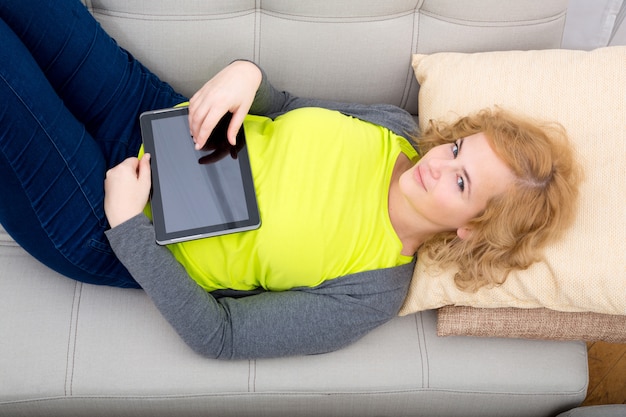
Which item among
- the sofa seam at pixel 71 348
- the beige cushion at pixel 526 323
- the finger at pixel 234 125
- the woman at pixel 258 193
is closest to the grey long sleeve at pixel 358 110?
the woman at pixel 258 193

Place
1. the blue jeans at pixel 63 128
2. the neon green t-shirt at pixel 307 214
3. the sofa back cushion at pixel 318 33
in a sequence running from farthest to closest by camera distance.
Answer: the sofa back cushion at pixel 318 33 → the neon green t-shirt at pixel 307 214 → the blue jeans at pixel 63 128

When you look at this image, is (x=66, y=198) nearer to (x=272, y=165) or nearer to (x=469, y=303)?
(x=272, y=165)

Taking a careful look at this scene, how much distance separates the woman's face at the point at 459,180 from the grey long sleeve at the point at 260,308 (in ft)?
0.64

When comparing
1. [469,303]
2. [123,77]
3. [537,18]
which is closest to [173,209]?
[123,77]

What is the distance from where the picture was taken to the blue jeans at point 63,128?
1002 mm

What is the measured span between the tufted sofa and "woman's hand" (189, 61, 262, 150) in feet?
0.68

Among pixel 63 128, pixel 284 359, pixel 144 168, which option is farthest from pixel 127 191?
pixel 284 359

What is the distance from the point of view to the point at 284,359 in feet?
3.95

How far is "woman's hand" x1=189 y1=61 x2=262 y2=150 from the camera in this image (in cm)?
107

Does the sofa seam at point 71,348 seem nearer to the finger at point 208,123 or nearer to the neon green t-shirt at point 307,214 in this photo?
the neon green t-shirt at point 307,214

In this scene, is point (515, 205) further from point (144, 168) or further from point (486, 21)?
point (144, 168)

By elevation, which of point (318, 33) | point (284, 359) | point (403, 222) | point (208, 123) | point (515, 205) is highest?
point (318, 33)

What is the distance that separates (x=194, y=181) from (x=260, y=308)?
11.9 inches

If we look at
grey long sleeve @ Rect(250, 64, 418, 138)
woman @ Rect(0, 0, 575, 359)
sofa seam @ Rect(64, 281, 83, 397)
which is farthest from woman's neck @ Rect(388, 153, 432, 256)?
sofa seam @ Rect(64, 281, 83, 397)
